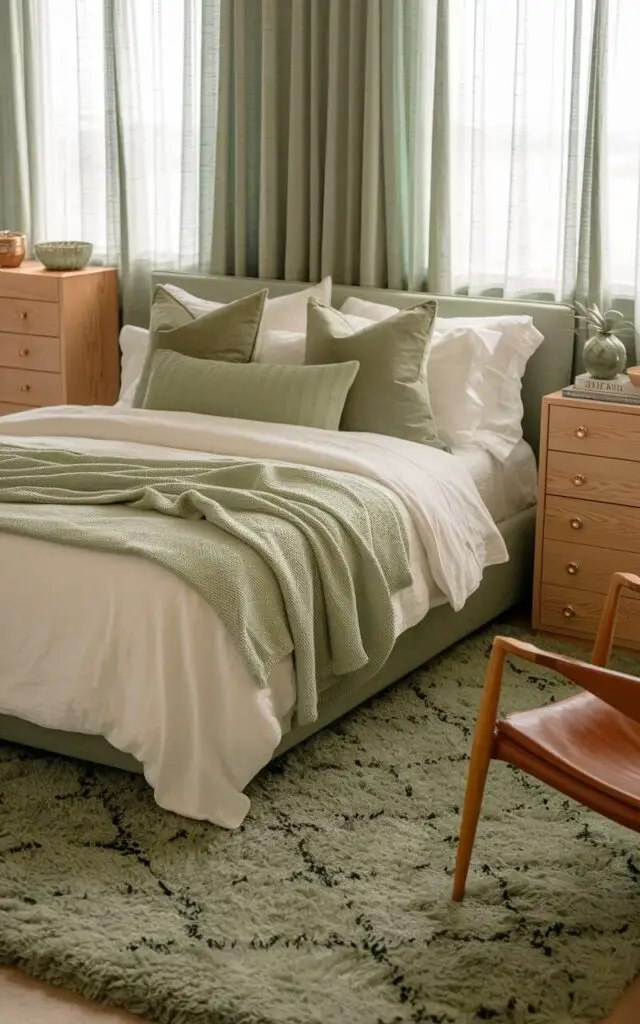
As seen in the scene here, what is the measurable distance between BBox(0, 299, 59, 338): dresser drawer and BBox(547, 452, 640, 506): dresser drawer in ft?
6.56

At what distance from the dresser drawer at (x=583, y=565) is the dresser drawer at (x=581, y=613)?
2 centimetres

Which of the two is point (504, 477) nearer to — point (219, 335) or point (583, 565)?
point (583, 565)

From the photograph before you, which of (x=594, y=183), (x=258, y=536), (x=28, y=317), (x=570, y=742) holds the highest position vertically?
(x=594, y=183)

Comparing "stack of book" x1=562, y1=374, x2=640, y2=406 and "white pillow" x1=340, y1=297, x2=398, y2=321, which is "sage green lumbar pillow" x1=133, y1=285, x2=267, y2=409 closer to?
"white pillow" x1=340, y1=297, x2=398, y2=321

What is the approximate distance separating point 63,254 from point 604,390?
7.18 feet

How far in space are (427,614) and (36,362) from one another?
208 centimetres

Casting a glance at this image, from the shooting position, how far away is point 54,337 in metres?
4.97

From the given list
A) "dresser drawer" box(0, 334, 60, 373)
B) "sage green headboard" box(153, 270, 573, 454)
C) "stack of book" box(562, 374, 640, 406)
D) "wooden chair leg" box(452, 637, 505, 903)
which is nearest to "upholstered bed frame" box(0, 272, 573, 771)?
"sage green headboard" box(153, 270, 573, 454)

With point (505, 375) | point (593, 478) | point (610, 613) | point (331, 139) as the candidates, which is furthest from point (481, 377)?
point (610, 613)

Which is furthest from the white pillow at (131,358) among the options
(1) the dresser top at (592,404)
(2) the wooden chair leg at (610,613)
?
(2) the wooden chair leg at (610,613)

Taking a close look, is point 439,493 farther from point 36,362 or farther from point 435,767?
point 36,362

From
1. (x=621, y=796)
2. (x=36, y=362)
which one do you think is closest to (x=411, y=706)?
(x=621, y=796)

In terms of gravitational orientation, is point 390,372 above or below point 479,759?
above

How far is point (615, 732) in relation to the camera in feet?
8.52
